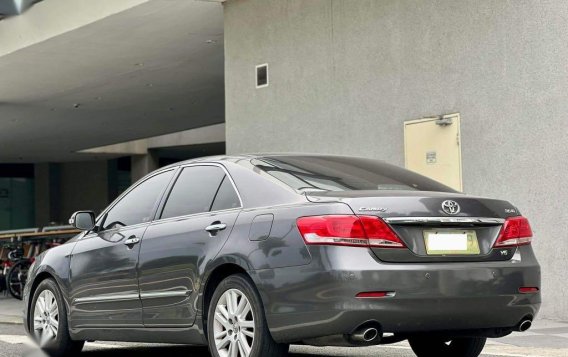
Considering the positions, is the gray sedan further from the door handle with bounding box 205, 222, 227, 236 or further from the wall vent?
the wall vent

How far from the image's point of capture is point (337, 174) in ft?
22.2

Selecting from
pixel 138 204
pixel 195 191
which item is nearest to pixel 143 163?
pixel 138 204

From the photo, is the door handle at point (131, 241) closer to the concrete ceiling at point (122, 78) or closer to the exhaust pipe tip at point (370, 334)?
the exhaust pipe tip at point (370, 334)

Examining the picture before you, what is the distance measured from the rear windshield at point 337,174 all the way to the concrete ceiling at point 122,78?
319 inches

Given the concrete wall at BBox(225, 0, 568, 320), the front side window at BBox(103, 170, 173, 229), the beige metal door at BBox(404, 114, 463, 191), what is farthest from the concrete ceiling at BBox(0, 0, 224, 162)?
the front side window at BBox(103, 170, 173, 229)

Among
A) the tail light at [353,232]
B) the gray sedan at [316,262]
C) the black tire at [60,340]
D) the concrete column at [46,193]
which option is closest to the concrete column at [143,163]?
the concrete column at [46,193]

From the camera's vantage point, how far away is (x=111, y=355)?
901cm

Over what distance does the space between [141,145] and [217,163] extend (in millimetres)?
35532

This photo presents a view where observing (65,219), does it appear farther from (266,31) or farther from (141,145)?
(266,31)

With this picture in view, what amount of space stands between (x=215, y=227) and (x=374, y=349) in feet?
8.39

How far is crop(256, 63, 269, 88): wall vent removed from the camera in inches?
579

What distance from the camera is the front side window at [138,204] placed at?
7.73 m

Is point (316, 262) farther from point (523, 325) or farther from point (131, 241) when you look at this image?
point (131, 241)

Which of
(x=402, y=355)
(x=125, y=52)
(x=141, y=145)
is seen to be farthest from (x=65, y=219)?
(x=402, y=355)
